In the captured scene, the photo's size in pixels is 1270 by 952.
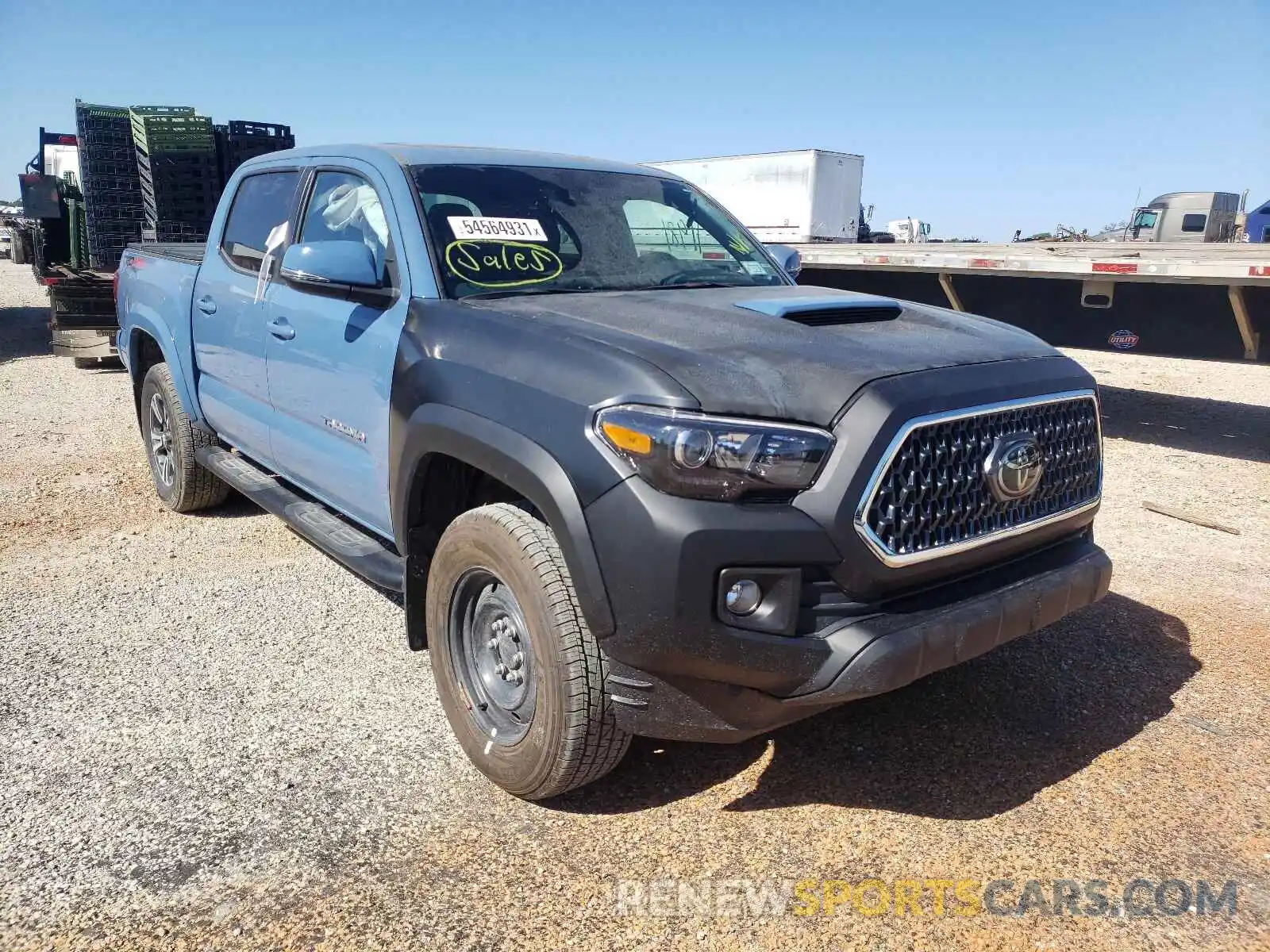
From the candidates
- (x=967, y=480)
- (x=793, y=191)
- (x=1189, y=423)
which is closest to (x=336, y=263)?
(x=967, y=480)

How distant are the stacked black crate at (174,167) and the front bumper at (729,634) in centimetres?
1227

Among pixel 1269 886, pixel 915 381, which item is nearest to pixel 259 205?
pixel 915 381

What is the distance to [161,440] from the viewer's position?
5.83 metres

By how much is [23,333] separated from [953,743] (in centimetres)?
1549

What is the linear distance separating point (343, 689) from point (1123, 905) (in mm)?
2668

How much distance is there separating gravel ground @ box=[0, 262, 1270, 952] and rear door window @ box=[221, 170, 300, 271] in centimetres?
160

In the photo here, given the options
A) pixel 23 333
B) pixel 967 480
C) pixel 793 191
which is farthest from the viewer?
pixel 793 191

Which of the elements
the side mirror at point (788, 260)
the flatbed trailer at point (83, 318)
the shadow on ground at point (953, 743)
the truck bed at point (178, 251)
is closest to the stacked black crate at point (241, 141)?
the flatbed trailer at point (83, 318)

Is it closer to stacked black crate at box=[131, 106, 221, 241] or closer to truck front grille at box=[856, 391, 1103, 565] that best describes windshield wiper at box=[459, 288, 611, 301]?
truck front grille at box=[856, 391, 1103, 565]

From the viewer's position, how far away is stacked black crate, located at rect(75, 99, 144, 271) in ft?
42.7

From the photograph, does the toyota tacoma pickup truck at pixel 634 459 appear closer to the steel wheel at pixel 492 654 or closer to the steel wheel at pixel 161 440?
the steel wheel at pixel 492 654

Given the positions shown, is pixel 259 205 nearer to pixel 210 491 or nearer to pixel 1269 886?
pixel 210 491

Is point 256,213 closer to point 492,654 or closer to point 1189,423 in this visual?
point 492,654

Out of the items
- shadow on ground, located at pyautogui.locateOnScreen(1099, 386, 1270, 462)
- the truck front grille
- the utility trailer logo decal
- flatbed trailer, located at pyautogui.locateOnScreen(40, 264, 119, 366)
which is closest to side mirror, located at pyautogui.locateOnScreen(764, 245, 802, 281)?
the truck front grille
